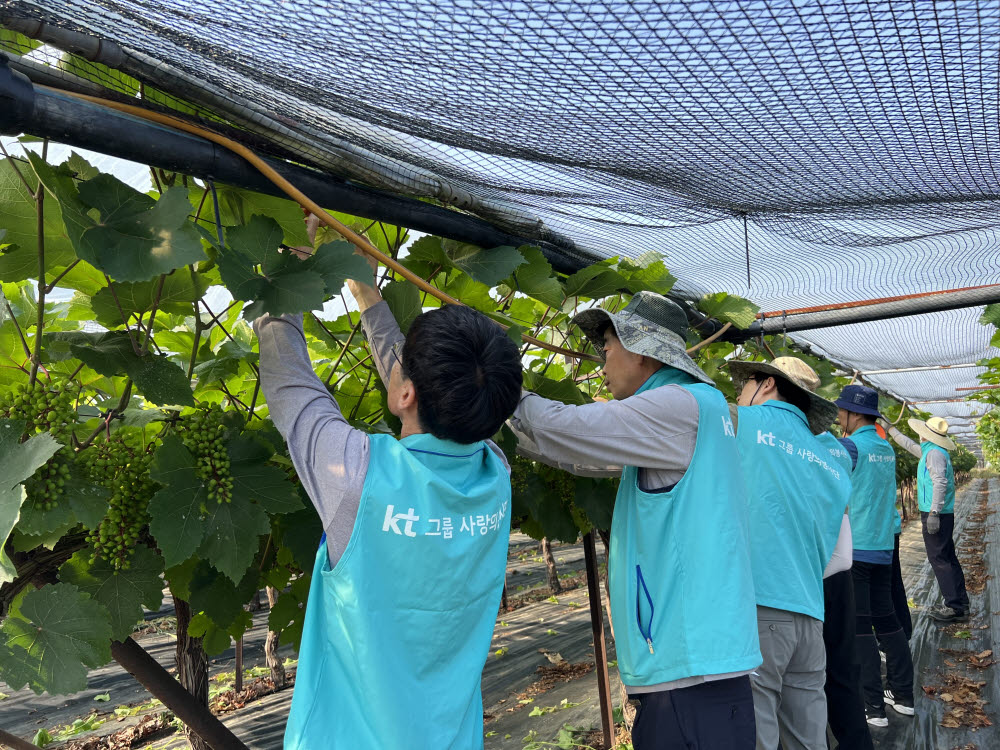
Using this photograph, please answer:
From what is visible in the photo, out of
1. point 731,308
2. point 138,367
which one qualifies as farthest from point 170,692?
point 731,308

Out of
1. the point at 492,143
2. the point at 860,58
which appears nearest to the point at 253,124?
the point at 492,143

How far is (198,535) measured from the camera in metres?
1.34

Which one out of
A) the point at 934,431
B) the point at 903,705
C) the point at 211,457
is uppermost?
the point at 211,457

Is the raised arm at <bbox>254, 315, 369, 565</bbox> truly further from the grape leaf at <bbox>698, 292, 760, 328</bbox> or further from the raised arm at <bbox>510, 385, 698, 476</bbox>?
the grape leaf at <bbox>698, 292, 760, 328</bbox>

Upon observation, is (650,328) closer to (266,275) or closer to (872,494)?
(266,275)

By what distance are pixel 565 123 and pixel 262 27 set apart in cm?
66

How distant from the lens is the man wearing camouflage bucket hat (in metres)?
1.64

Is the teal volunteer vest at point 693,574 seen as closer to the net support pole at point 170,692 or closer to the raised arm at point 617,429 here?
the raised arm at point 617,429

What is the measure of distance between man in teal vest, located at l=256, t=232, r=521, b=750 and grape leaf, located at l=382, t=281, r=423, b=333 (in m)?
0.42

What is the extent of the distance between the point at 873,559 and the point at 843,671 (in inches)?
66.1

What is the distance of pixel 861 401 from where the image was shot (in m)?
4.66

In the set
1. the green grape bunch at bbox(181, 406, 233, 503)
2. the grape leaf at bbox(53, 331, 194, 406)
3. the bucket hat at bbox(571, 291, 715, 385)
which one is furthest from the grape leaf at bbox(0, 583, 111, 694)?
the bucket hat at bbox(571, 291, 715, 385)

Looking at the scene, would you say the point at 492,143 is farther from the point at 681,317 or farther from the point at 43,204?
the point at 43,204

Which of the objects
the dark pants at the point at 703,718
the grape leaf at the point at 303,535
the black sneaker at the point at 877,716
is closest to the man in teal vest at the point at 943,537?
the black sneaker at the point at 877,716
